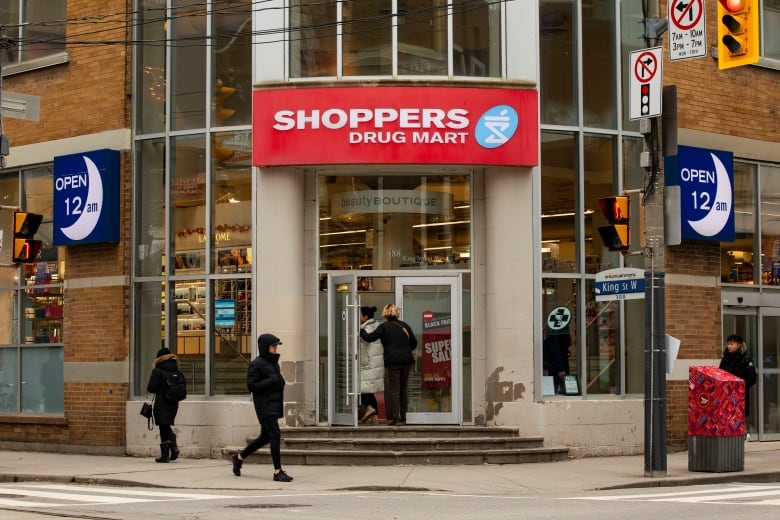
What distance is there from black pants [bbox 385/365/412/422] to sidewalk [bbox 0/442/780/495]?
1454 millimetres

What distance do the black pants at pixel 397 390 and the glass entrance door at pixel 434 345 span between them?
567mm

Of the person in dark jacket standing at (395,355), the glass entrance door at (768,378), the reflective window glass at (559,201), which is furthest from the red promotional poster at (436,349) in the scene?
the glass entrance door at (768,378)

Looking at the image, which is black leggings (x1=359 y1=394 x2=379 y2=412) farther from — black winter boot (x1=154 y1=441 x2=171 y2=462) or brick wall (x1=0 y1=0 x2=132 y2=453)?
brick wall (x1=0 y1=0 x2=132 y2=453)

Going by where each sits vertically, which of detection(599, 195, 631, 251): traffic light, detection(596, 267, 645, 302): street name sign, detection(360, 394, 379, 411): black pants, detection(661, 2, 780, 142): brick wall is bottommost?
detection(360, 394, 379, 411): black pants

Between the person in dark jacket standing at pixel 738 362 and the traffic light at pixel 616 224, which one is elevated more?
the traffic light at pixel 616 224

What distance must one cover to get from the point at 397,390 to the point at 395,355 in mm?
580

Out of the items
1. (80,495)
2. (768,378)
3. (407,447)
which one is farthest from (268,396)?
(768,378)

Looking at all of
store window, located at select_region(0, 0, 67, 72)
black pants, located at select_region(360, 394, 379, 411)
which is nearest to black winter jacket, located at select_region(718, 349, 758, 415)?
black pants, located at select_region(360, 394, 379, 411)

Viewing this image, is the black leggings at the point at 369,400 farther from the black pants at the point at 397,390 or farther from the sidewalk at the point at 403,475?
the sidewalk at the point at 403,475

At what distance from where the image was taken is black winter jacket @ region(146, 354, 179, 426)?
18.3m

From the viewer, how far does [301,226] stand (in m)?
19.0

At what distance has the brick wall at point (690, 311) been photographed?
65.9 feet

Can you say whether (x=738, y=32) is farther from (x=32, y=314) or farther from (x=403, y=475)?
(x=32, y=314)

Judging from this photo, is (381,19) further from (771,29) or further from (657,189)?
(771,29)
